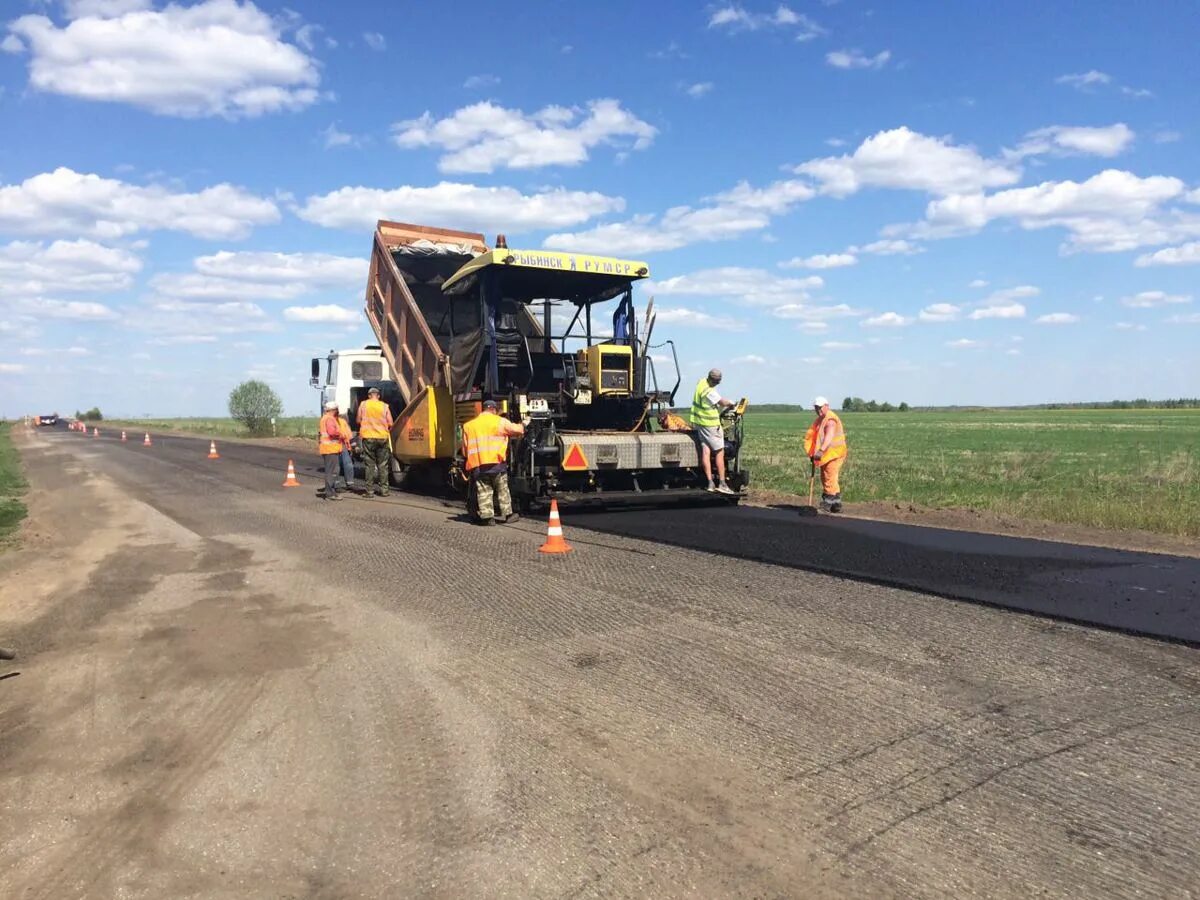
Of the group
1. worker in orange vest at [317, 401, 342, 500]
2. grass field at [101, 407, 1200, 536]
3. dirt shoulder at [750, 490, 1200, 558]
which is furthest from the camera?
worker in orange vest at [317, 401, 342, 500]

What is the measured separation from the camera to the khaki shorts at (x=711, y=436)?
37.0ft

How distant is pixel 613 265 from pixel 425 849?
368 inches

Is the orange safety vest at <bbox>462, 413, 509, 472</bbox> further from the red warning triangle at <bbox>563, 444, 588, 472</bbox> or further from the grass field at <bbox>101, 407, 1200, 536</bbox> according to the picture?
the grass field at <bbox>101, 407, 1200, 536</bbox>

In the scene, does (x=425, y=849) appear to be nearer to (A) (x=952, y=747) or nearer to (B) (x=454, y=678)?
(B) (x=454, y=678)

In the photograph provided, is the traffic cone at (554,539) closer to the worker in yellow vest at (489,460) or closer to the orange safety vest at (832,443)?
the worker in yellow vest at (489,460)

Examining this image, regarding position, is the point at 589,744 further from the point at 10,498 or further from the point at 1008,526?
the point at 10,498

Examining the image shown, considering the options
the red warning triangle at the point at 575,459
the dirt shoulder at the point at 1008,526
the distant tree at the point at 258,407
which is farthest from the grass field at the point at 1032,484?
the distant tree at the point at 258,407

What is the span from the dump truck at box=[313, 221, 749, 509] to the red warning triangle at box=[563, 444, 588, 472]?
0.05 ft

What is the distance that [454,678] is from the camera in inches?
183

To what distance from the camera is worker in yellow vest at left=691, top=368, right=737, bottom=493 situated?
1120cm

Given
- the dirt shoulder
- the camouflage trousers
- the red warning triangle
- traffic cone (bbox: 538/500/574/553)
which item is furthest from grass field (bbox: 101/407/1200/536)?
traffic cone (bbox: 538/500/574/553)

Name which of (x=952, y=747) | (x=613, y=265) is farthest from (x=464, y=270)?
(x=952, y=747)

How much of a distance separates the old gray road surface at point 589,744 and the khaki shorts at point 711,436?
4605mm

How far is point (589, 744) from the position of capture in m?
3.74
